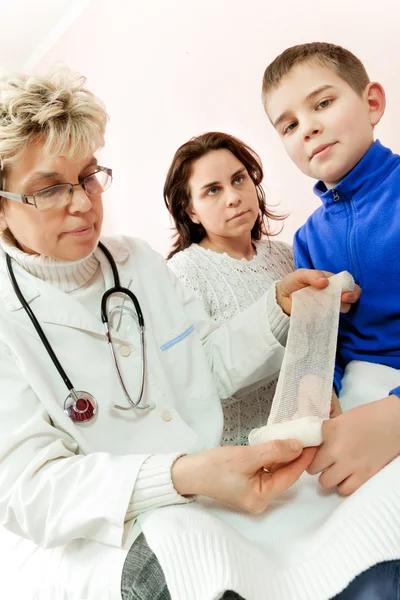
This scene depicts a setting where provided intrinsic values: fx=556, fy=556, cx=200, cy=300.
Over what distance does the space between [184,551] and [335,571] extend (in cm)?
21

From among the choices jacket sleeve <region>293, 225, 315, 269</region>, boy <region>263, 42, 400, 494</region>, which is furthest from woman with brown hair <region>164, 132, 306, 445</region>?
boy <region>263, 42, 400, 494</region>

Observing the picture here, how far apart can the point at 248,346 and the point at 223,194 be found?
0.70 m

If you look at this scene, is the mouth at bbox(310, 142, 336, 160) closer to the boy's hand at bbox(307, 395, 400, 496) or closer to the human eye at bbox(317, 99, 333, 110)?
the human eye at bbox(317, 99, 333, 110)

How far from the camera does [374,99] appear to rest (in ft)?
4.31

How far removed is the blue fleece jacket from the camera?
1.25m

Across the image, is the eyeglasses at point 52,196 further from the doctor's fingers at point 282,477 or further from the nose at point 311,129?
the doctor's fingers at point 282,477

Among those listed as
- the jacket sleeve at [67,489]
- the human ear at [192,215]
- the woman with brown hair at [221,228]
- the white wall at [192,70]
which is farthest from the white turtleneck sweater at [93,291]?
the white wall at [192,70]

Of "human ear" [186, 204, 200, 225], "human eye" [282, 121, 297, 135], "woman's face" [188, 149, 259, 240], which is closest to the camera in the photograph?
"human eye" [282, 121, 297, 135]

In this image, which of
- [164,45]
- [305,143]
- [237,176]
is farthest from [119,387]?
[164,45]

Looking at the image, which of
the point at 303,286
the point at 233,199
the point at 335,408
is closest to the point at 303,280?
the point at 303,286

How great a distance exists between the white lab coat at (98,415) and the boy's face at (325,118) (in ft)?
1.19

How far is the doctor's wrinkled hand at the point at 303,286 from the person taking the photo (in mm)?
1216

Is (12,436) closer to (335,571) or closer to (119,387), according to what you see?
(119,387)

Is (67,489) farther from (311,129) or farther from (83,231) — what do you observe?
(311,129)
